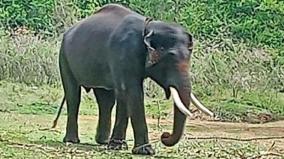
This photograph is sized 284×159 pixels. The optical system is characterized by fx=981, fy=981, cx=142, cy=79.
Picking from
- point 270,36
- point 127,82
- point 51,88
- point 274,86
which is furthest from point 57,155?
point 270,36

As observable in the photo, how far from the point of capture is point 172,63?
26.0 ft

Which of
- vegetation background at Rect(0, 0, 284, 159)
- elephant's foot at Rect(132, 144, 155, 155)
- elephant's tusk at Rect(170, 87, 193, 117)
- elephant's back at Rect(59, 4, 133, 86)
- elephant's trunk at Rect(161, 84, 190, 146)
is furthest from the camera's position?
vegetation background at Rect(0, 0, 284, 159)

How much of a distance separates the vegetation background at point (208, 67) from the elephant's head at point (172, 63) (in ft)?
16.9

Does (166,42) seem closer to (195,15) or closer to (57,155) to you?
(57,155)

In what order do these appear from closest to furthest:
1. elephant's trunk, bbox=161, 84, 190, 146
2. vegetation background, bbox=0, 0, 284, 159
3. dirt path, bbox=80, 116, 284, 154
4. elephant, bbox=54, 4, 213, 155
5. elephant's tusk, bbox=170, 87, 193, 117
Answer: elephant's tusk, bbox=170, 87, 193, 117 < elephant's trunk, bbox=161, 84, 190, 146 < elephant, bbox=54, 4, 213, 155 < vegetation background, bbox=0, 0, 284, 159 < dirt path, bbox=80, 116, 284, 154

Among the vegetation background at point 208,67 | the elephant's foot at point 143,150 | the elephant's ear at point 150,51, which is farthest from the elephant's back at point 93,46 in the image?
the vegetation background at point 208,67

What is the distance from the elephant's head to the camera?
7.78m

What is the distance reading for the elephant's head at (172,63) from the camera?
25.5ft

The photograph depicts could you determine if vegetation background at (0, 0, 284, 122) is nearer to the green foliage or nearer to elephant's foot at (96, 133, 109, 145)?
the green foliage

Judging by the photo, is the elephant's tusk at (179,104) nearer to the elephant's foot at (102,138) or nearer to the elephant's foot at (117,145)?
the elephant's foot at (117,145)

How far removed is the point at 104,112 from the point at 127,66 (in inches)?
54.6

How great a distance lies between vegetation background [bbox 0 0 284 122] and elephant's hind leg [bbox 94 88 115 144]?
3580 mm

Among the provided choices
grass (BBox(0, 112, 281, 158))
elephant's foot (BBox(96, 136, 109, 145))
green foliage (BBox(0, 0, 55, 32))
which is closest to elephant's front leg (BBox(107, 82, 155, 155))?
grass (BBox(0, 112, 281, 158))

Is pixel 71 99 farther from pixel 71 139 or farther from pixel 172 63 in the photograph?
pixel 172 63
